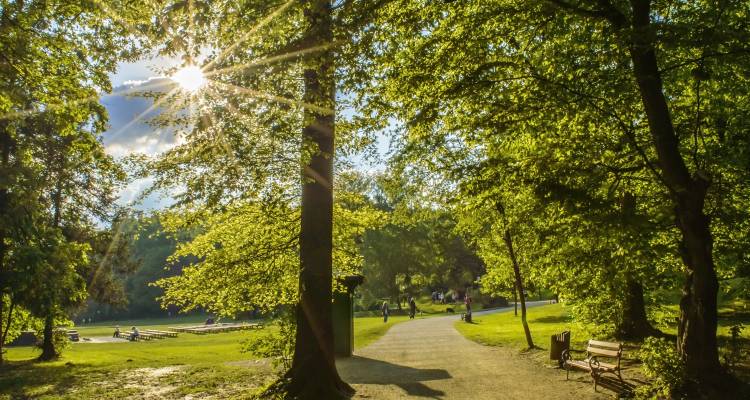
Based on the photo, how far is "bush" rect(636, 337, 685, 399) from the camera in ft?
29.5

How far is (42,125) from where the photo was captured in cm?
2384

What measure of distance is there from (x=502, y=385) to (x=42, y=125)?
22952 millimetres

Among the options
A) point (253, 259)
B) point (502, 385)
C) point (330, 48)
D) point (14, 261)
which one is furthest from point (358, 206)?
point (14, 261)

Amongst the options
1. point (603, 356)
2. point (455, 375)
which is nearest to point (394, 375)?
point (455, 375)

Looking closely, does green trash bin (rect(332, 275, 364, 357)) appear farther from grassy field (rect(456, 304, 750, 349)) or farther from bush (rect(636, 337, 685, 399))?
bush (rect(636, 337, 685, 399))

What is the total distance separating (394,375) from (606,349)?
5774mm

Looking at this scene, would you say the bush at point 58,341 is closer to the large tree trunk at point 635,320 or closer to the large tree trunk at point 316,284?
the large tree trunk at point 316,284

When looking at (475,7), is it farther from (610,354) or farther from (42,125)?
(42,125)

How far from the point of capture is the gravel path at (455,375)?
1137cm

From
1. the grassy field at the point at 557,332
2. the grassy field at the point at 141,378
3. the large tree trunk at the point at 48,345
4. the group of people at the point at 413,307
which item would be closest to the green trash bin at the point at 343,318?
the grassy field at the point at 141,378

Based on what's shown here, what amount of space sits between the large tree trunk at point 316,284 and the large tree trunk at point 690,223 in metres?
5.82

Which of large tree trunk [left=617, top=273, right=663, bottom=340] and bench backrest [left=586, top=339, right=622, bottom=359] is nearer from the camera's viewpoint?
bench backrest [left=586, top=339, right=622, bottom=359]

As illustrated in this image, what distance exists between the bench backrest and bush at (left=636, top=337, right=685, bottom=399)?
76cm

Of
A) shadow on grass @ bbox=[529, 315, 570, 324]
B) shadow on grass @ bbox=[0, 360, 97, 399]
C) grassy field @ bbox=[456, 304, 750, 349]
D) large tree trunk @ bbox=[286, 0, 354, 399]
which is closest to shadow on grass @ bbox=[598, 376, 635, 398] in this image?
grassy field @ bbox=[456, 304, 750, 349]
